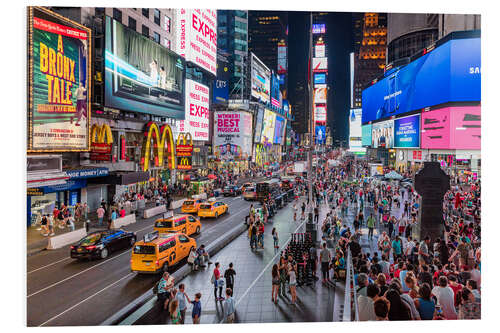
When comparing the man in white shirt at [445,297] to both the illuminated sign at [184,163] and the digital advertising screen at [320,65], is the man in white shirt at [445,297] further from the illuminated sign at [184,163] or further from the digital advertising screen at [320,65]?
the digital advertising screen at [320,65]

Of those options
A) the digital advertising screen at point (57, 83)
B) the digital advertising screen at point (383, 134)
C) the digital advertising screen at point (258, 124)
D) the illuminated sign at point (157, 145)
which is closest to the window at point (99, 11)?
the digital advertising screen at point (57, 83)

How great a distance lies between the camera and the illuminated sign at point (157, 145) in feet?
103

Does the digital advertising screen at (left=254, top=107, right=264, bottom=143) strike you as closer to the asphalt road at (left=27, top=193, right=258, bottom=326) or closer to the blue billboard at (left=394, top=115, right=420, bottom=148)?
the blue billboard at (left=394, top=115, right=420, bottom=148)

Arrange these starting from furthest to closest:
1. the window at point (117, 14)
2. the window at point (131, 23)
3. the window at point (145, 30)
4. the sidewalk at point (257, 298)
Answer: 1. the window at point (145, 30)
2. the window at point (131, 23)
3. the window at point (117, 14)
4. the sidewalk at point (257, 298)

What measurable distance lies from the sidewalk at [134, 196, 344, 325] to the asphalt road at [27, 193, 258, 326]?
63.0 inches

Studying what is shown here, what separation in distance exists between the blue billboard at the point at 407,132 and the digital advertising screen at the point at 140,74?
26.9 m

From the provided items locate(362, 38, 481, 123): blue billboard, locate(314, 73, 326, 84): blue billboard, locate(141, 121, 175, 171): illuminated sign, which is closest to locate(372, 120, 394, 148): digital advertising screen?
locate(362, 38, 481, 123): blue billboard

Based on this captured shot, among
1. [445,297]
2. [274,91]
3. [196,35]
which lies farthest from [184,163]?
[274,91]

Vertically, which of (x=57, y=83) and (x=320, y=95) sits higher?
(x=320, y=95)

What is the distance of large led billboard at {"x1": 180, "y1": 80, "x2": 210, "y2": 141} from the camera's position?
143 ft

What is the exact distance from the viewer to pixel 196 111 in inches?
1804

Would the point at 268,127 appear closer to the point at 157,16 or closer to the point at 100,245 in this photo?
the point at 157,16

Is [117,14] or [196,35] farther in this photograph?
[196,35]

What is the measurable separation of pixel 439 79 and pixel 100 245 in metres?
31.7
